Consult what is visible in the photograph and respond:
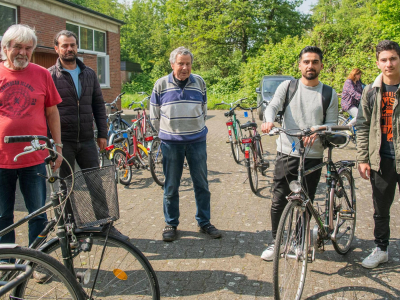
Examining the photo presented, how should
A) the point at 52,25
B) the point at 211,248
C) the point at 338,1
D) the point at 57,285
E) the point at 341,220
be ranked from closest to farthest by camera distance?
1. the point at 57,285
2. the point at 341,220
3. the point at 211,248
4. the point at 52,25
5. the point at 338,1

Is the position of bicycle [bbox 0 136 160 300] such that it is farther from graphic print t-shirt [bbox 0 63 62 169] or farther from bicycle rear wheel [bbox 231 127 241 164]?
bicycle rear wheel [bbox 231 127 241 164]

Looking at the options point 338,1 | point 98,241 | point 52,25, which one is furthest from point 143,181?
point 338,1

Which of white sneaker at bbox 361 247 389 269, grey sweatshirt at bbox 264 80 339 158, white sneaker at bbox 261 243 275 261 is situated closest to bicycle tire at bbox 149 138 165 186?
white sneaker at bbox 261 243 275 261

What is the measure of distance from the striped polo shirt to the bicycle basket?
1.80 metres

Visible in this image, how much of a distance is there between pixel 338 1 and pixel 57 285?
7011cm

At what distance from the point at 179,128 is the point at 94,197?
1.96 m

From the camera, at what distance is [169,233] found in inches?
179

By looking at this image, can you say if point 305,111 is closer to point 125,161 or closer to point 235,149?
point 125,161

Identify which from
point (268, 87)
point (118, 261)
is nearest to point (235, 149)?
point (118, 261)

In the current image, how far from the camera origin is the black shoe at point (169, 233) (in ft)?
14.7

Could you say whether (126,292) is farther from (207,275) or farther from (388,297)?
(388,297)

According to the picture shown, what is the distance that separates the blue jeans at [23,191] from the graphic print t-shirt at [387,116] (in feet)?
10.0

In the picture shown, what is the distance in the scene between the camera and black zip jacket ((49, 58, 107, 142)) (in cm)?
401

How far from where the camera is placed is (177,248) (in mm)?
4320
